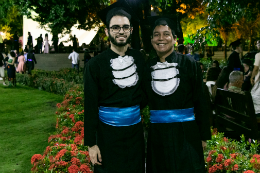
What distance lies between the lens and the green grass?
17.9 feet

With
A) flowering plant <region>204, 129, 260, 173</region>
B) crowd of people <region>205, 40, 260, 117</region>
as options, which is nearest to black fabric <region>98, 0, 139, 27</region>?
flowering plant <region>204, 129, 260, 173</region>

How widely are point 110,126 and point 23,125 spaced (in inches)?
249

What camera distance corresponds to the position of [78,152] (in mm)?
3463

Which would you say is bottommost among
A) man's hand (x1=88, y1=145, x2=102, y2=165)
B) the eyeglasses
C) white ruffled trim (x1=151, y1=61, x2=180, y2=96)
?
man's hand (x1=88, y1=145, x2=102, y2=165)

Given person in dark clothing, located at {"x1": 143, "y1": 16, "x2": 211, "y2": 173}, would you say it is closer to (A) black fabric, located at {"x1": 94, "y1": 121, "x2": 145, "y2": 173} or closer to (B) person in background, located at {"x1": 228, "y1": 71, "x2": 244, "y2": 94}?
(A) black fabric, located at {"x1": 94, "y1": 121, "x2": 145, "y2": 173}

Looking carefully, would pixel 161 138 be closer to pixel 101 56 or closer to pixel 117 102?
pixel 117 102

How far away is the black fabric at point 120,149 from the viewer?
8.33 ft

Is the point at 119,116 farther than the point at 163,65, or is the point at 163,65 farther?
the point at 163,65

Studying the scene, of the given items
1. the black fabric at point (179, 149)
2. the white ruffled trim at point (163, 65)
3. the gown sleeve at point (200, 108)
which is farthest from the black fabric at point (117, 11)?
the black fabric at point (179, 149)

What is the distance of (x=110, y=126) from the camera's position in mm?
2547

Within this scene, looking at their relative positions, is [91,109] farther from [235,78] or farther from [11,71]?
[11,71]

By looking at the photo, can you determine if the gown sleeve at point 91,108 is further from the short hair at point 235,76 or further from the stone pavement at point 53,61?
the stone pavement at point 53,61

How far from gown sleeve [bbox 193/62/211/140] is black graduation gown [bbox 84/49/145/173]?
537 mm

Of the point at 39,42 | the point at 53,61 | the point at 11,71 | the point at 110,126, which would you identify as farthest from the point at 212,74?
the point at 39,42
